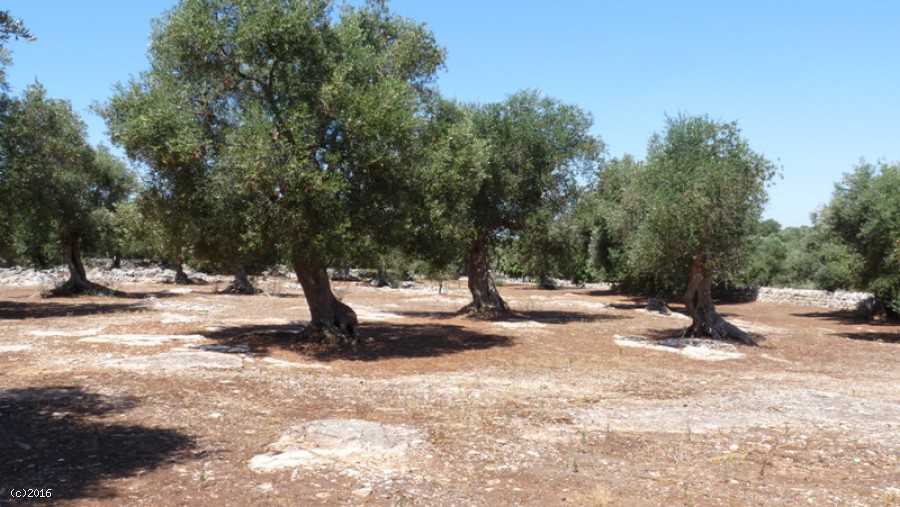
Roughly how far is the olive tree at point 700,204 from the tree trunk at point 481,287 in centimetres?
899

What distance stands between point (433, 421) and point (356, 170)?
28.4ft

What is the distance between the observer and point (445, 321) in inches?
1134

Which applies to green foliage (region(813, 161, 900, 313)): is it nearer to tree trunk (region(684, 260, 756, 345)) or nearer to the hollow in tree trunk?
tree trunk (region(684, 260, 756, 345))

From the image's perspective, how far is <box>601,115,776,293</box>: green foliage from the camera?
2062 cm

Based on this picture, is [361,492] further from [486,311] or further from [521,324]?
[486,311]

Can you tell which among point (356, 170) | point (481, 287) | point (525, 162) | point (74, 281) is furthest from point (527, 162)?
point (74, 281)

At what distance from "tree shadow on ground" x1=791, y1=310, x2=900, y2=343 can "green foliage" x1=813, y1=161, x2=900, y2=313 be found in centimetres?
157

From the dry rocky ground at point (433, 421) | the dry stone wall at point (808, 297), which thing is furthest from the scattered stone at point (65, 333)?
the dry stone wall at point (808, 297)

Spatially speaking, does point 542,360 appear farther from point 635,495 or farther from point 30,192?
point 30,192

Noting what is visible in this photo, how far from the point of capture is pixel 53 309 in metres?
29.1

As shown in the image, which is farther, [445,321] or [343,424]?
[445,321]

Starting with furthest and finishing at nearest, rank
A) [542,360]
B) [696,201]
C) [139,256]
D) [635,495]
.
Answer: [139,256], [696,201], [542,360], [635,495]

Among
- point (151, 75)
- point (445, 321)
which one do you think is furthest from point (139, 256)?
point (151, 75)

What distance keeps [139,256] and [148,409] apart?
7908cm
